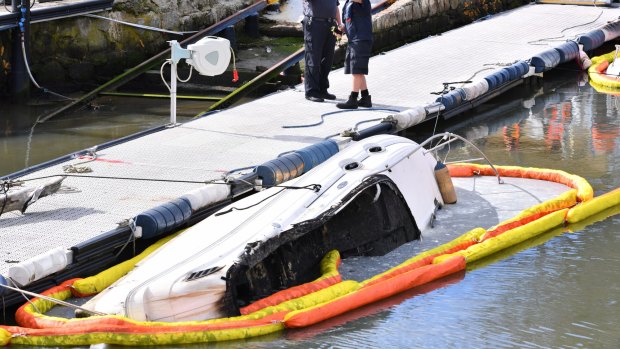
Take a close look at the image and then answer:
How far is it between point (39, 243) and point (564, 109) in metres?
8.16

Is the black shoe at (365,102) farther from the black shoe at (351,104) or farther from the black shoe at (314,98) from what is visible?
the black shoe at (314,98)

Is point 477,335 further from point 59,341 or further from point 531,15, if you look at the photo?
point 531,15

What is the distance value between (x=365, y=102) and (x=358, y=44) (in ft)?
2.18

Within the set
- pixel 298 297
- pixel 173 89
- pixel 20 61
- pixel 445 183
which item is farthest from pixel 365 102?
pixel 298 297

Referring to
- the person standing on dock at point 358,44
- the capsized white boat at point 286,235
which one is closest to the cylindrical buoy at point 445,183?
the capsized white boat at point 286,235

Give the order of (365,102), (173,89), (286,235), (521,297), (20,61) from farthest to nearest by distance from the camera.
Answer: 1. (20,61)
2. (365,102)
3. (173,89)
4. (521,297)
5. (286,235)

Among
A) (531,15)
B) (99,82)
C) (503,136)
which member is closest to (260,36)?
(99,82)

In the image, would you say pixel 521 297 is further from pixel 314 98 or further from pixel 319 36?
pixel 314 98

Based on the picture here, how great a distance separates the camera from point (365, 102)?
512 inches

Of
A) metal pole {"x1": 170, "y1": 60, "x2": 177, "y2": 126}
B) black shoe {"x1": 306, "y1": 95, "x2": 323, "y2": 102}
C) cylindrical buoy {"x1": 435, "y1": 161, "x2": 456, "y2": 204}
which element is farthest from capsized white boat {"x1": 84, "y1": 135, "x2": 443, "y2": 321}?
black shoe {"x1": 306, "y1": 95, "x2": 323, "y2": 102}

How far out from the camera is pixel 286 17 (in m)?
18.3

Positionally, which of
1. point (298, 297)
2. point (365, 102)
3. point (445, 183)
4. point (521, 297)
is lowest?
point (521, 297)

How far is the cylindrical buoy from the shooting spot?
32.4 feet

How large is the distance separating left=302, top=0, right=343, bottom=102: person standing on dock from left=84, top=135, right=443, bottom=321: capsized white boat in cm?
328
